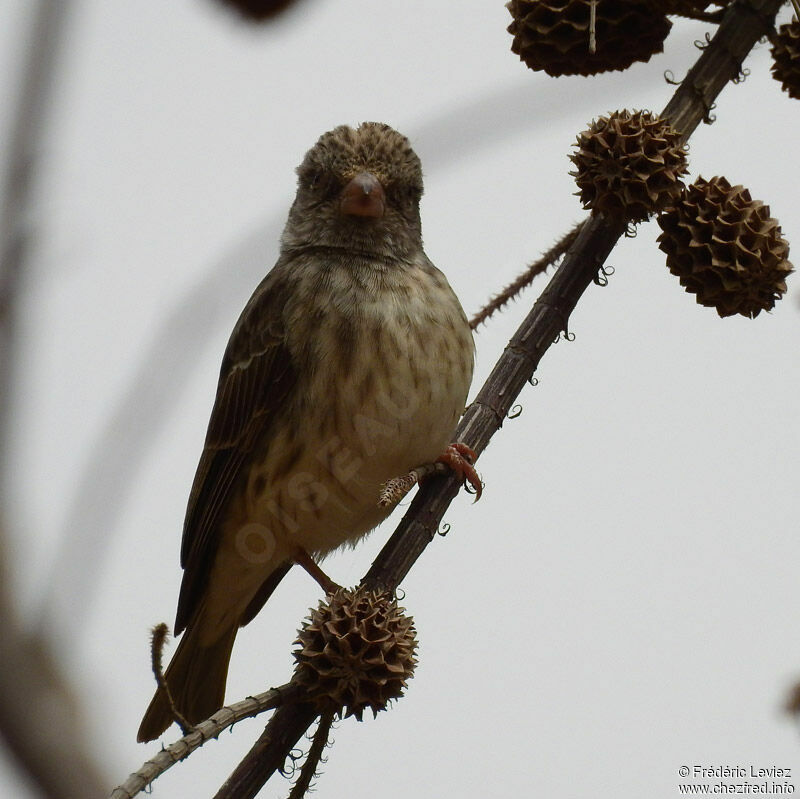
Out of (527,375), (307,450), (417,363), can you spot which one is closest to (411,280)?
(417,363)

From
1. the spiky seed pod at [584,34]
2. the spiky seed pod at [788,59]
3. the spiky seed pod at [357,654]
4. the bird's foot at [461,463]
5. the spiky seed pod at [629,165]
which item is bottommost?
the spiky seed pod at [357,654]

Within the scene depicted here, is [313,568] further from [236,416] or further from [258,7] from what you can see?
[258,7]

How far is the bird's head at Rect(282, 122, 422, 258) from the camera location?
382cm

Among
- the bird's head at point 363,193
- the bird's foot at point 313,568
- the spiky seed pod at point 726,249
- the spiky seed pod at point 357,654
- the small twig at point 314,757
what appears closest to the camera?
the small twig at point 314,757

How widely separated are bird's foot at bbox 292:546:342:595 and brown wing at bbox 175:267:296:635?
0.30 metres

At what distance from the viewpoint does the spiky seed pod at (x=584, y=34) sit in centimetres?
251

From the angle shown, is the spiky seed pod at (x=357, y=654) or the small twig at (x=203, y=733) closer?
the small twig at (x=203, y=733)

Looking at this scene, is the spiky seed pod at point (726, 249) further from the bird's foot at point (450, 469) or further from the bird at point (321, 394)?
the bird at point (321, 394)

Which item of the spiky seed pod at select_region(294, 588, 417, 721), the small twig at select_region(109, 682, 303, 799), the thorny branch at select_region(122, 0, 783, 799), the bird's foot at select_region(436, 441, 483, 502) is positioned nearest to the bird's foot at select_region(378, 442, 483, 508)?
the bird's foot at select_region(436, 441, 483, 502)

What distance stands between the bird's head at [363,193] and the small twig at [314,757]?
6.23ft

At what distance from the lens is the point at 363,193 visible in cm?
373

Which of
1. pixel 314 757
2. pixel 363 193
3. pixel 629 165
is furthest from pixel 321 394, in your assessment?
pixel 314 757

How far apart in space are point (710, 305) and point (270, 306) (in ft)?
5.98

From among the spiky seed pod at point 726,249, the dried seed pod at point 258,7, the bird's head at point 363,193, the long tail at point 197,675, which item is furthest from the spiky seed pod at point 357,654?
the long tail at point 197,675
